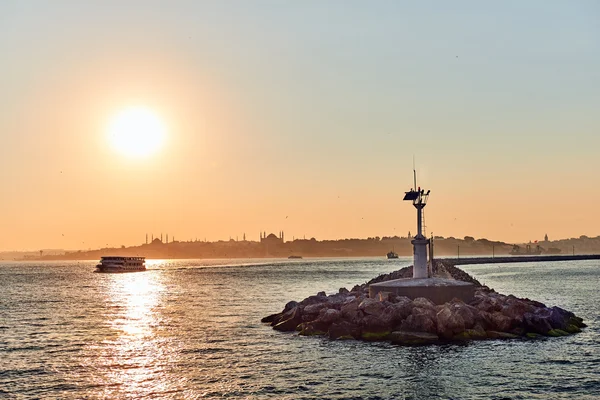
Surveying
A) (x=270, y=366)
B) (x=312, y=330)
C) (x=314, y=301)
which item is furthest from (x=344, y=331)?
(x=314, y=301)

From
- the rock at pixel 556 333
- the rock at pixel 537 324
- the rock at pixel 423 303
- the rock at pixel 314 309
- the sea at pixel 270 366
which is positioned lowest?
the sea at pixel 270 366

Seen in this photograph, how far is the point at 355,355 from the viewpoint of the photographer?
85.2ft

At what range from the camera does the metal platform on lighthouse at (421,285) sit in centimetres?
3316

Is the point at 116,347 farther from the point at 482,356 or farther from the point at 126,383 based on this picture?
the point at 482,356

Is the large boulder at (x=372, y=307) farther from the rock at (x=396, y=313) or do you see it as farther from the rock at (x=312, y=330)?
the rock at (x=312, y=330)

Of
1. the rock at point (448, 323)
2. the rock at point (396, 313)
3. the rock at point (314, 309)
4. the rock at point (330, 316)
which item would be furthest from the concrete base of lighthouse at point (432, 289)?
the rock at point (448, 323)

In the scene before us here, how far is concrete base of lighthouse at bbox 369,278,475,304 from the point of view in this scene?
3312 centimetres

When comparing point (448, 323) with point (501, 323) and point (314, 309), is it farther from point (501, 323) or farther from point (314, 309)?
point (314, 309)

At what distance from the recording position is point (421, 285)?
3347 centimetres

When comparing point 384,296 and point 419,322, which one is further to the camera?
point 384,296

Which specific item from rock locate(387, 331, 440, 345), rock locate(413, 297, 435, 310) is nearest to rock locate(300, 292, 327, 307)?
rock locate(413, 297, 435, 310)

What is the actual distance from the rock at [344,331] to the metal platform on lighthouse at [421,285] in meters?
4.39

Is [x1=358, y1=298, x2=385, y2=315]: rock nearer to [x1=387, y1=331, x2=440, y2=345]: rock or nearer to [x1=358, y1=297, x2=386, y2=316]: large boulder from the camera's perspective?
[x1=358, y1=297, x2=386, y2=316]: large boulder

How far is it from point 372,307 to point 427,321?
10.3 ft
